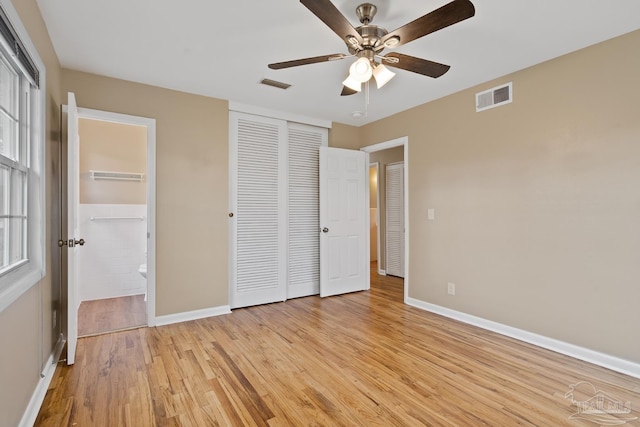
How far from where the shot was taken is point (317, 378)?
233 cm

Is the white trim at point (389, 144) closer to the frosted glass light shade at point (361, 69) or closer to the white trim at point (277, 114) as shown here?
the white trim at point (277, 114)

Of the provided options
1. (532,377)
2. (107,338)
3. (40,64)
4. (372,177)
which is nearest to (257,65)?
(40,64)

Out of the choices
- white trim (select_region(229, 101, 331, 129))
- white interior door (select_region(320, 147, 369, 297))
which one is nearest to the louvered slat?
white trim (select_region(229, 101, 331, 129))

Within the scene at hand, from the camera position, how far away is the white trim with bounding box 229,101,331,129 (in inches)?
155

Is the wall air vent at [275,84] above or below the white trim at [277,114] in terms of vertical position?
above

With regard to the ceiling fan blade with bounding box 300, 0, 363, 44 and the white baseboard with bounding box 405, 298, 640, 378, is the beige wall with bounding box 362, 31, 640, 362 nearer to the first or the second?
the white baseboard with bounding box 405, 298, 640, 378

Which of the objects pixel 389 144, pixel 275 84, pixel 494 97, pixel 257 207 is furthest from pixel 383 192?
pixel 275 84

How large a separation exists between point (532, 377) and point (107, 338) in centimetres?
358

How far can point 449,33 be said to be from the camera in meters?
2.44

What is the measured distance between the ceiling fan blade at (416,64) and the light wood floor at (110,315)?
3.44 metres

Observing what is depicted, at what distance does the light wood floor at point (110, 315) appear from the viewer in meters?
3.34

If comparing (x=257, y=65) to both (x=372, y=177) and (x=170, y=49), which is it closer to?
(x=170, y=49)

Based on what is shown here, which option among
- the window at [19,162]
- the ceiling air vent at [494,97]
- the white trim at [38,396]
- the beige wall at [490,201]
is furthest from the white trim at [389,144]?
the white trim at [38,396]

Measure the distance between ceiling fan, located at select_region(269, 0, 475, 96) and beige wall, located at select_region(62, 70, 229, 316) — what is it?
179cm
